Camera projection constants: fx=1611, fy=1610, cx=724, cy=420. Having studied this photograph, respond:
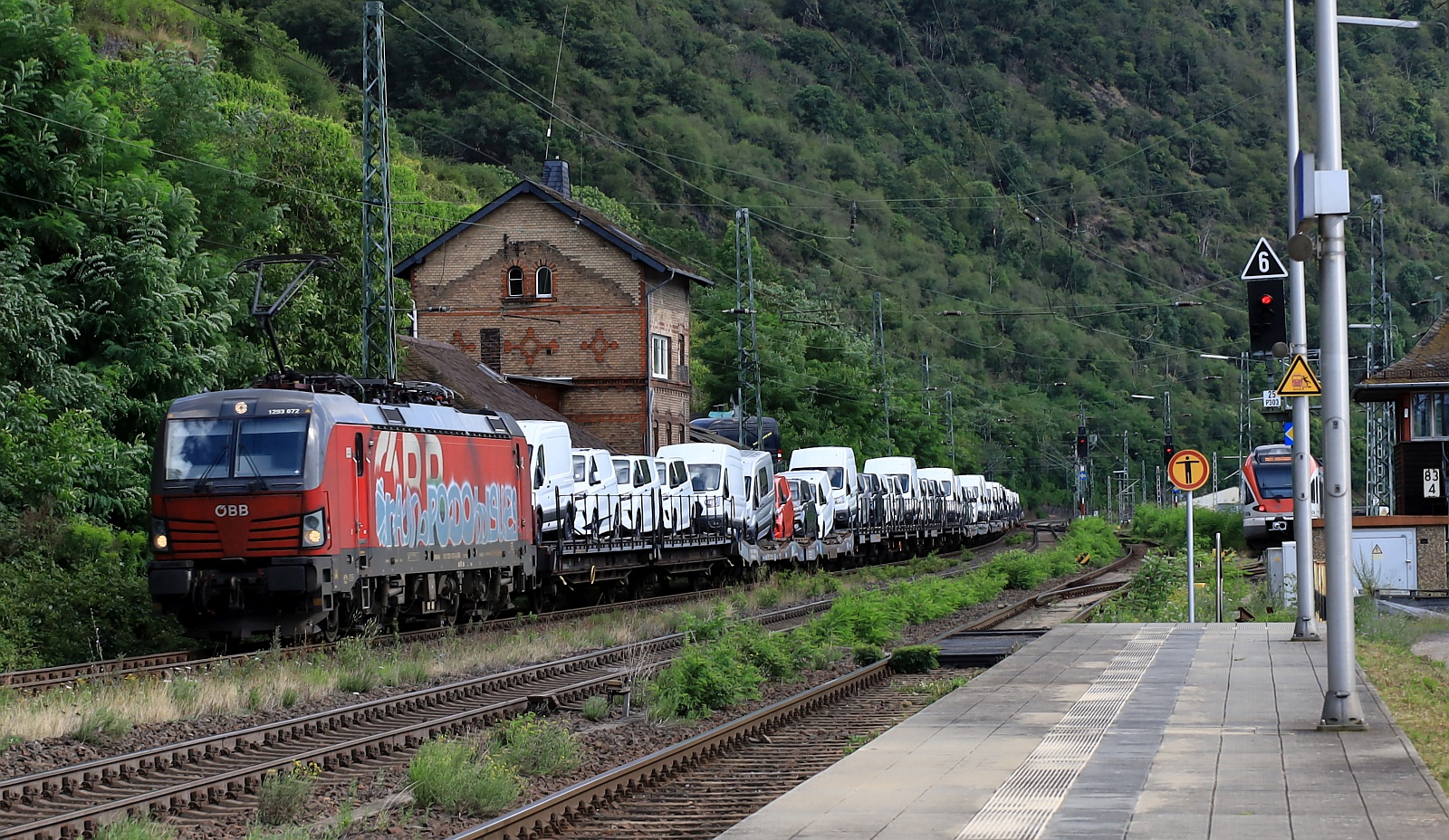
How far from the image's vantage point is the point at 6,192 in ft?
90.3

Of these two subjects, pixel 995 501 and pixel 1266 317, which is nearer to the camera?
pixel 1266 317

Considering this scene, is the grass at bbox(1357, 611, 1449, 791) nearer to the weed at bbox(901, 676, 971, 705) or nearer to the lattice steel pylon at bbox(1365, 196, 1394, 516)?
the weed at bbox(901, 676, 971, 705)

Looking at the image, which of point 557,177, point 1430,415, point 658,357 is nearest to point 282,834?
point 1430,415

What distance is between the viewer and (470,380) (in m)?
46.7

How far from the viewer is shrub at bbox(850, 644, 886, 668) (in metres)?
19.7

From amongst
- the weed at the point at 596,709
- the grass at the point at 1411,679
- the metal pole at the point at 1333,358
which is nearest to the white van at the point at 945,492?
the grass at the point at 1411,679

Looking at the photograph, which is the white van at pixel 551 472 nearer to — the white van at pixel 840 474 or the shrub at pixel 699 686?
the shrub at pixel 699 686

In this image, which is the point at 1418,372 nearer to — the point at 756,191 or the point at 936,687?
the point at 936,687

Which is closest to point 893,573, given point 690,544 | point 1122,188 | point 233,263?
point 690,544

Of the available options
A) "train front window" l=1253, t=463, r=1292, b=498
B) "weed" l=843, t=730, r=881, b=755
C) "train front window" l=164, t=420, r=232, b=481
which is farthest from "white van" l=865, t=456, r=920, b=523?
"weed" l=843, t=730, r=881, b=755

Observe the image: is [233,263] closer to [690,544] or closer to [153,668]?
[690,544]

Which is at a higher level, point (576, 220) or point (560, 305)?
point (576, 220)

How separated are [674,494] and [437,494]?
11.9 metres

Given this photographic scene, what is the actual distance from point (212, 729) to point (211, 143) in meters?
25.6
